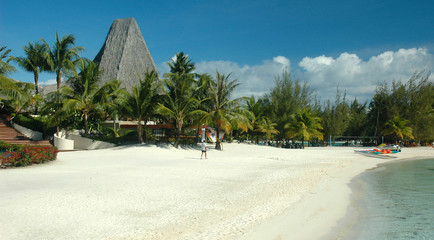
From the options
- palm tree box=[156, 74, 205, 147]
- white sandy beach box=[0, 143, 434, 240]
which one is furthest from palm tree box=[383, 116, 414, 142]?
white sandy beach box=[0, 143, 434, 240]

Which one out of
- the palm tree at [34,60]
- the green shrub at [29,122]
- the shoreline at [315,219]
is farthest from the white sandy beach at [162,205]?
the palm tree at [34,60]

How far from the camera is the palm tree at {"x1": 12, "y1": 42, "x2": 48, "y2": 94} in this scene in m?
22.5

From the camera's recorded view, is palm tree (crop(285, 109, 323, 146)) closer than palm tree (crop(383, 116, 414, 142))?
Yes

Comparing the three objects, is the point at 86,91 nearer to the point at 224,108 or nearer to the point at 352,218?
the point at 224,108

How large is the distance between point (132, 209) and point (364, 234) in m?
4.87

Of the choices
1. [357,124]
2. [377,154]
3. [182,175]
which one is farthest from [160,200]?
[357,124]

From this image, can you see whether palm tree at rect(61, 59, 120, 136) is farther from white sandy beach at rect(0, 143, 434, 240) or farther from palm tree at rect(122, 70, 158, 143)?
white sandy beach at rect(0, 143, 434, 240)

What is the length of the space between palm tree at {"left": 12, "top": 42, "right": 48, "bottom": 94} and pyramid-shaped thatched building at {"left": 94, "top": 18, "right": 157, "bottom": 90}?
1338cm

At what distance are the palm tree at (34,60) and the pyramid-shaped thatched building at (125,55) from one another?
13382 millimetres

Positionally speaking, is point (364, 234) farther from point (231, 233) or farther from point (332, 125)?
point (332, 125)

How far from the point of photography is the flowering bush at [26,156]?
36.3ft

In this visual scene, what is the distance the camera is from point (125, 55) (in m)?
39.7

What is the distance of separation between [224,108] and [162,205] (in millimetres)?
16789

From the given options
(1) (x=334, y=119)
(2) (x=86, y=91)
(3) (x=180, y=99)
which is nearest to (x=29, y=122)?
(2) (x=86, y=91)
